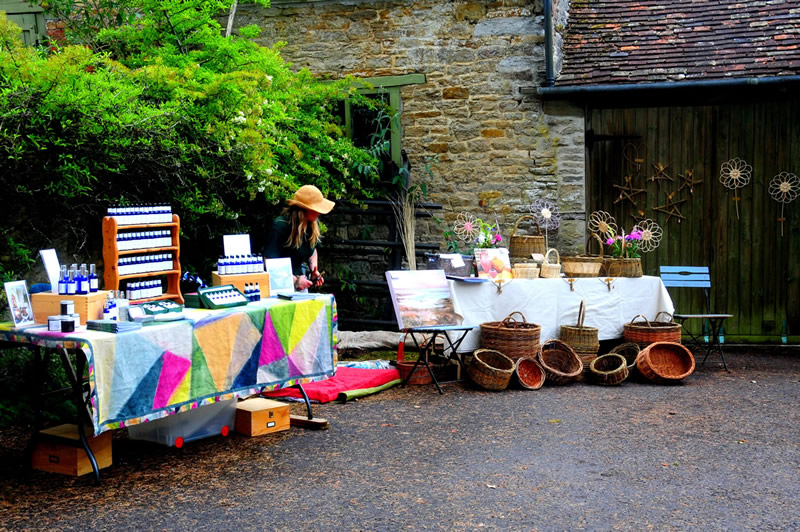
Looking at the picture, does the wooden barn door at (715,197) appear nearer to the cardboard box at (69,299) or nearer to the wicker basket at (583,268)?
the wicker basket at (583,268)

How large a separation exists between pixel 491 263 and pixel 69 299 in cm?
400

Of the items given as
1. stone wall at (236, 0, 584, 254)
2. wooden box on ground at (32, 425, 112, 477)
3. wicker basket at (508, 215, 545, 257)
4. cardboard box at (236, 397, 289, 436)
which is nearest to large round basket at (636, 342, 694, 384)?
wicker basket at (508, 215, 545, 257)

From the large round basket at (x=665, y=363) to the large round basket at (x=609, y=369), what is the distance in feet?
0.59

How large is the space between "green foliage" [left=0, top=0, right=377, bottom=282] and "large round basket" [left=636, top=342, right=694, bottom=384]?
356cm

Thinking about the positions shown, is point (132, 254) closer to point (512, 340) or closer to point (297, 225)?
point (297, 225)

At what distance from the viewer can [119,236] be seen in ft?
16.1

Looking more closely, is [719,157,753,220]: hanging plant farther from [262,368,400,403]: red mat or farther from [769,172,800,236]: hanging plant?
[262,368,400,403]: red mat

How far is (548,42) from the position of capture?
29.2ft

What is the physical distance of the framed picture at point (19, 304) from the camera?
4.48m

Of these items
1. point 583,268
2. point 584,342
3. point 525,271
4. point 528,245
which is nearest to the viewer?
point 584,342

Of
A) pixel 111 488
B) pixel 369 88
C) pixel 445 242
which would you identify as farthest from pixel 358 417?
pixel 369 88

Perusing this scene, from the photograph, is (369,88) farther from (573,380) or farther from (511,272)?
(573,380)

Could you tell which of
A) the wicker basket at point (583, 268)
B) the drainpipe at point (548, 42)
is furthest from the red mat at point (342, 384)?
the drainpipe at point (548, 42)

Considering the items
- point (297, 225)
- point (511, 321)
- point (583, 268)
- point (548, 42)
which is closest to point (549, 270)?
point (583, 268)
